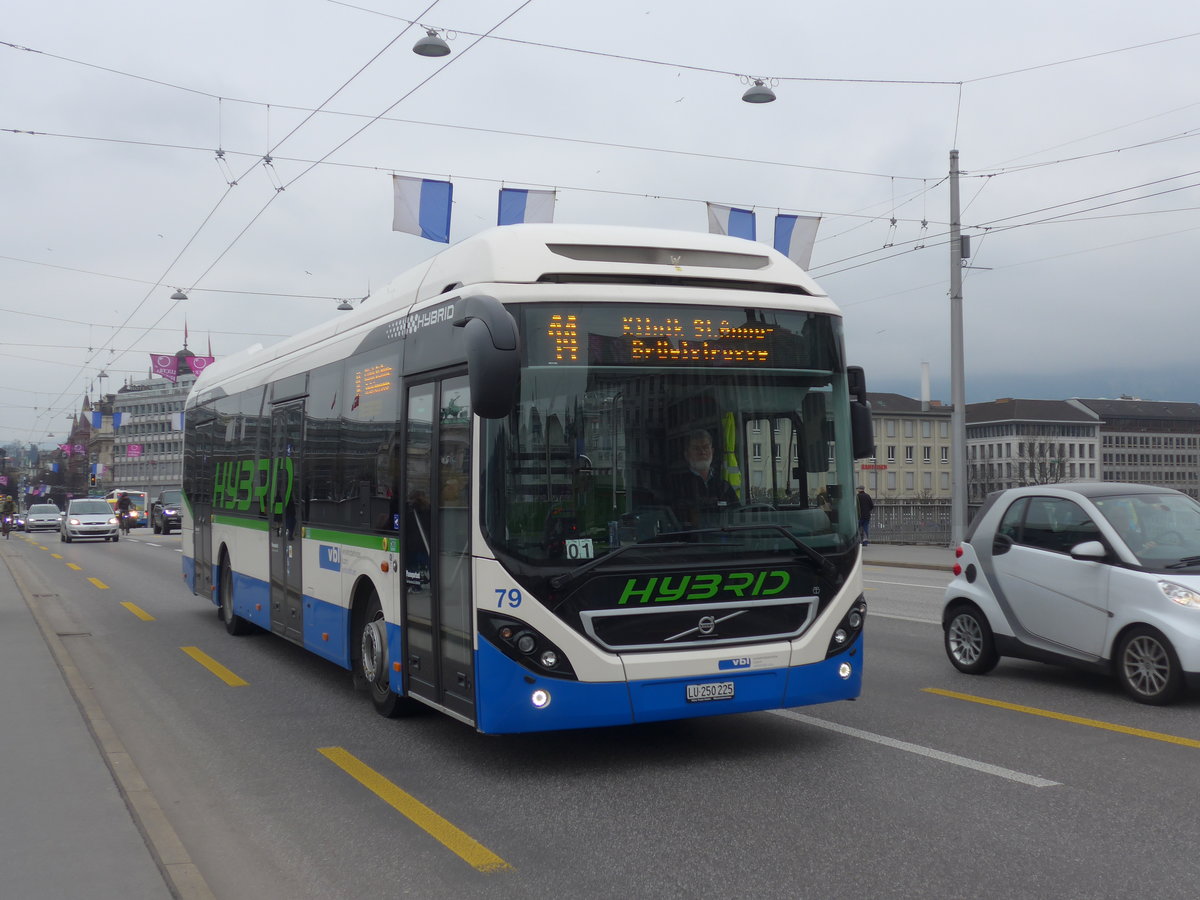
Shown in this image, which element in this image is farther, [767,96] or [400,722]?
[767,96]

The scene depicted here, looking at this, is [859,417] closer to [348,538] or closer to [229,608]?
[348,538]

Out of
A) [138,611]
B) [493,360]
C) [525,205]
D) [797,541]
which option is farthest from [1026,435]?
[493,360]

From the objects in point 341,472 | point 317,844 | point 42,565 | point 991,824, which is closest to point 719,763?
point 991,824

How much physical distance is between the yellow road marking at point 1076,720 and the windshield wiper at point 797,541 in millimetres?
2283

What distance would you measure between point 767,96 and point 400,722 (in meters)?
15.3

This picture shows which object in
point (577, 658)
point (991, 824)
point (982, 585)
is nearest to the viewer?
point (991, 824)

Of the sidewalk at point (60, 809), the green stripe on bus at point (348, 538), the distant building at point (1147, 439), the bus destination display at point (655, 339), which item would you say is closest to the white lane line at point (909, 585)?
the green stripe on bus at point (348, 538)

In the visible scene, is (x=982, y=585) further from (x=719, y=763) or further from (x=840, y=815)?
(x=840, y=815)

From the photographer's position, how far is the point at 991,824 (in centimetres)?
569

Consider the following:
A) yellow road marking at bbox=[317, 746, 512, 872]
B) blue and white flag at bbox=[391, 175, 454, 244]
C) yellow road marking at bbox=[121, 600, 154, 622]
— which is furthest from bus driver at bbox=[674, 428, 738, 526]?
blue and white flag at bbox=[391, 175, 454, 244]

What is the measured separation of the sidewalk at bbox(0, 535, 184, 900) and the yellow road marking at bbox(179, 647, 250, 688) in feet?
4.15

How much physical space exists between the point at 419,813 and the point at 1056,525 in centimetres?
575

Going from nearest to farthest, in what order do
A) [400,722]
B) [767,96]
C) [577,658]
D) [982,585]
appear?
[577,658]
[400,722]
[982,585]
[767,96]

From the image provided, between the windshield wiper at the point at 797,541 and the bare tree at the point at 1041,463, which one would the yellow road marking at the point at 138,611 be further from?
the bare tree at the point at 1041,463
